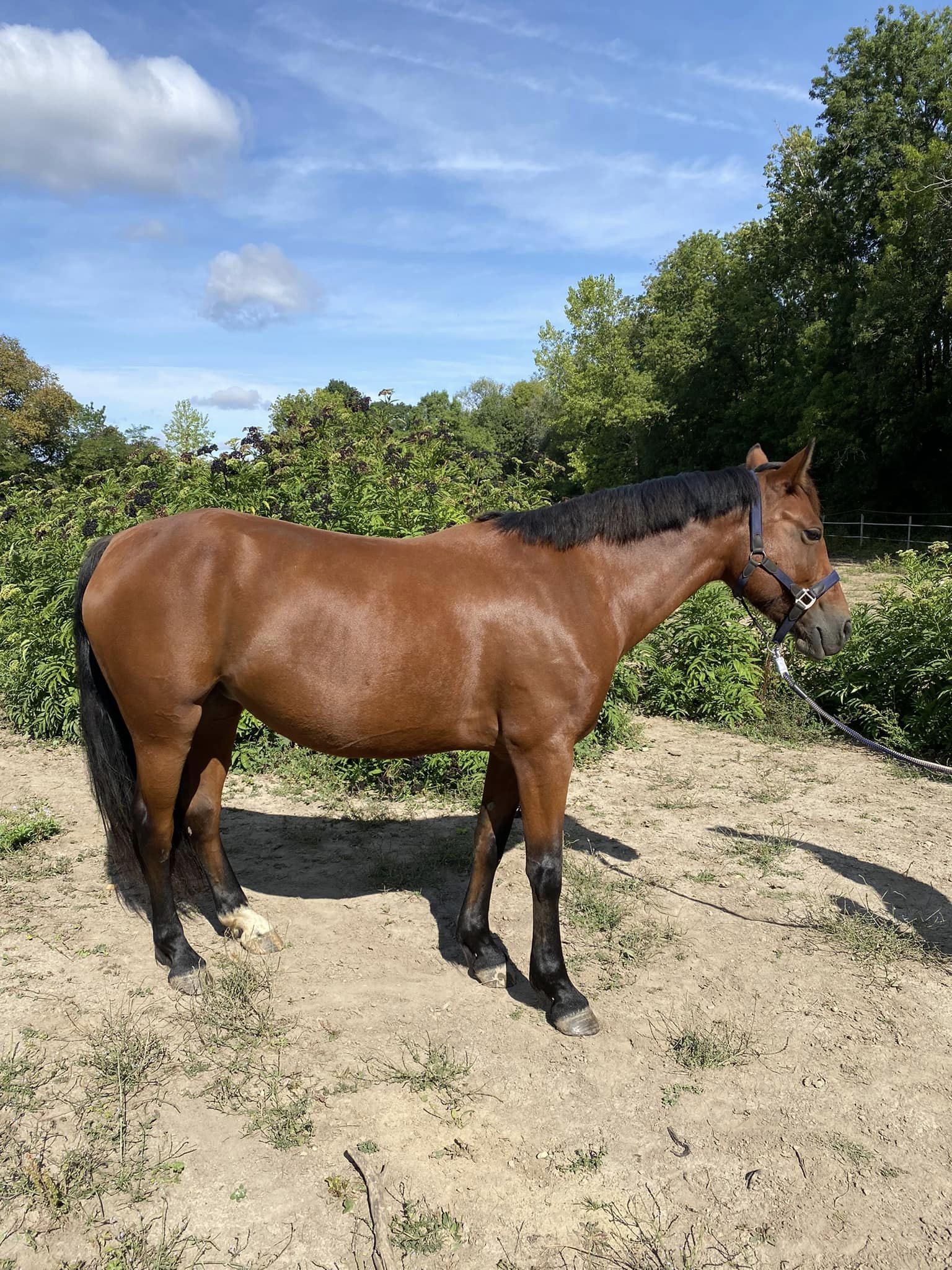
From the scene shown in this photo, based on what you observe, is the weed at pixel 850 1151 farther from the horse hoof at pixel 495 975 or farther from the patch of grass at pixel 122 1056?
the patch of grass at pixel 122 1056

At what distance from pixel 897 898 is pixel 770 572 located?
2.16 metres

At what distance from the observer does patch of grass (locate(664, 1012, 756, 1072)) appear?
295cm

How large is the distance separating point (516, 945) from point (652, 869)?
1121 millimetres

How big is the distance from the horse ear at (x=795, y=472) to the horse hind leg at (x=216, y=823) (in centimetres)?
267

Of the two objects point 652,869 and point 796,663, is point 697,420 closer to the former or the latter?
point 796,663

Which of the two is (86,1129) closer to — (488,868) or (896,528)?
(488,868)

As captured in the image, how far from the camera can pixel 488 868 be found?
12.1ft

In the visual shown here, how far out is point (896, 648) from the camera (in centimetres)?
686

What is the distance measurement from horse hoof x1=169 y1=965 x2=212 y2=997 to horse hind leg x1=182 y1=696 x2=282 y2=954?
1.08 ft

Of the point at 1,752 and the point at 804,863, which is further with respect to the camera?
the point at 1,752

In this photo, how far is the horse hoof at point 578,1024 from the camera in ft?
10.3

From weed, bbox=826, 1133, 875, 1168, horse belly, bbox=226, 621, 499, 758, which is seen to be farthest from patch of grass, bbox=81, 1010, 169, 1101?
weed, bbox=826, 1133, 875, 1168

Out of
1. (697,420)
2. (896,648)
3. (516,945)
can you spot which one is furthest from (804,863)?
(697,420)

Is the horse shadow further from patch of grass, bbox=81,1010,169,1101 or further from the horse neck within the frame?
patch of grass, bbox=81,1010,169,1101
